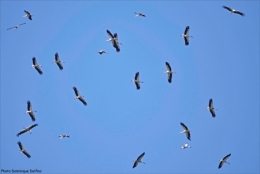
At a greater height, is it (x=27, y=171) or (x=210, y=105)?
(x=210, y=105)

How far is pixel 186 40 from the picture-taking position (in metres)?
68.8

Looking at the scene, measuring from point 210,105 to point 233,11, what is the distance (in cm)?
880

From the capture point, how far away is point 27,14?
221ft

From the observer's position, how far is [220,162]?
67.7 metres

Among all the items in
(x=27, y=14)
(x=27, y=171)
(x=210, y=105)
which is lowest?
(x=27, y=171)

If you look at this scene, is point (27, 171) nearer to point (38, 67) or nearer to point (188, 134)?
point (38, 67)

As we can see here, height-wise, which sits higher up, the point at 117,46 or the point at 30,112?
the point at 117,46

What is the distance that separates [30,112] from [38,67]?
4.25 meters

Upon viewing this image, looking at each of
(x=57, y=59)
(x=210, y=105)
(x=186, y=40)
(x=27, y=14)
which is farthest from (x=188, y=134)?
(x=27, y=14)

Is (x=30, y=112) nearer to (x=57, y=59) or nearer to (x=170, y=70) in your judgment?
(x=57, y=59)

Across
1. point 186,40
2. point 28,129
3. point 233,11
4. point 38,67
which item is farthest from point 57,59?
point 233,11

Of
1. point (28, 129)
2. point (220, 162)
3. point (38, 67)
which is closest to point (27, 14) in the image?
point (38, 67)

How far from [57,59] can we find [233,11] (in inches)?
657

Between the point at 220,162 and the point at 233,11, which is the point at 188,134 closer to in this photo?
the point at 220,162
